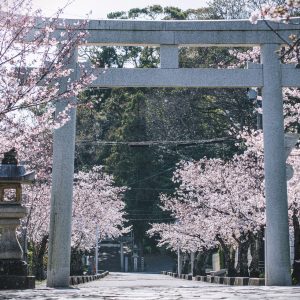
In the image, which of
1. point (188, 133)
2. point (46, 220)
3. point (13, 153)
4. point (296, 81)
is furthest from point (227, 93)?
point (13, 153)

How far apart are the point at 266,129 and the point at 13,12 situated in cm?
608

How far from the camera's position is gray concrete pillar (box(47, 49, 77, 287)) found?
11.3 metres

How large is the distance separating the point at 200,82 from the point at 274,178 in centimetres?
281

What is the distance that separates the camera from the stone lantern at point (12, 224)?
11250mm

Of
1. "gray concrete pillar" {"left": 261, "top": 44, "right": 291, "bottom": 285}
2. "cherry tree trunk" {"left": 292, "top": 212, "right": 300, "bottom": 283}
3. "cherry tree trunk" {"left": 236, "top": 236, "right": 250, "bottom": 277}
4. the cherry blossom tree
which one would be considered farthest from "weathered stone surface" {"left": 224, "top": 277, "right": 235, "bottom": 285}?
the cherry blossom tree

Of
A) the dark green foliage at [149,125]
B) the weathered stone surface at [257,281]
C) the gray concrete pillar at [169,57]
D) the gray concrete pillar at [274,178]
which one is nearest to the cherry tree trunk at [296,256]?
the weathered stone surface at [257,281]

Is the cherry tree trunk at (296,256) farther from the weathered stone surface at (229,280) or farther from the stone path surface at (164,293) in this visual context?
the stone path surface at (164,293)

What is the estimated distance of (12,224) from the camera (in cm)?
1185

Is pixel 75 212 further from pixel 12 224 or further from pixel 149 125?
pixel 149 125

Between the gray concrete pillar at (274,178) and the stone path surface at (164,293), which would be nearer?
the stone path surface at (164,293)

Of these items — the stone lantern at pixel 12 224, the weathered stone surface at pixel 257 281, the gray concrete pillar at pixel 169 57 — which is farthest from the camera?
the weathered stone surface at pixel 257 281

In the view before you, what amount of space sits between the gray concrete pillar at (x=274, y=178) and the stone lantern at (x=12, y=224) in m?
5.35

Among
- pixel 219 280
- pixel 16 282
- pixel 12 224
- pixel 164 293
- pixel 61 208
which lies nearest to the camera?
pixel 164 293

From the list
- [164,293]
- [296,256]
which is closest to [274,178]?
[164,293]
